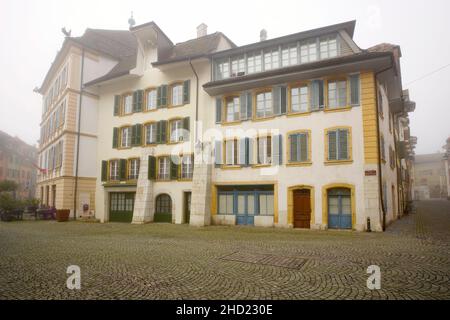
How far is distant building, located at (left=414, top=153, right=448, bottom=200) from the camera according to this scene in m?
71.8

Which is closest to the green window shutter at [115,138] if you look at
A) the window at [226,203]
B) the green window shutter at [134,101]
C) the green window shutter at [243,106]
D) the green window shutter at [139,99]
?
the green window shutter at [134,101]

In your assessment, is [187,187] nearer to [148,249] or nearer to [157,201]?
[157,201]

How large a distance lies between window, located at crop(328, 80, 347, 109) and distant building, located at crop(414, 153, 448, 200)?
2632 inches

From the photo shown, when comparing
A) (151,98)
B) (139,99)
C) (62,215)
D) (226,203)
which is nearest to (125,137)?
(139,99)

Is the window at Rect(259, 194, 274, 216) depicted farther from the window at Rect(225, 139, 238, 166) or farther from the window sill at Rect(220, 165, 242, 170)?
the window at Rect(225, 139, 238, 166)

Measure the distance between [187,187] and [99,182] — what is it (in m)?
9.21

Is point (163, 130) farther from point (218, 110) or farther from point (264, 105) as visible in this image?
point (264, 105)

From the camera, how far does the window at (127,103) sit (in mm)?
24478

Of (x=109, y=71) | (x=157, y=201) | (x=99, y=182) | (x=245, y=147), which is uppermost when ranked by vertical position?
(x=109, y=71)

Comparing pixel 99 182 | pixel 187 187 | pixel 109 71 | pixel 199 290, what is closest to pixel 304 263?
pixel 199 290

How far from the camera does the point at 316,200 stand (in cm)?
1642

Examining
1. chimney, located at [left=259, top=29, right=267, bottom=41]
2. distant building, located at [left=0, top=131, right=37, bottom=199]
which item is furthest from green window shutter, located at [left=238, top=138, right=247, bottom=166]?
distant building, located at [left=0, top=131, right=37, bottom=199]

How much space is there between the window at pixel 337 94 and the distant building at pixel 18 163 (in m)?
58.1

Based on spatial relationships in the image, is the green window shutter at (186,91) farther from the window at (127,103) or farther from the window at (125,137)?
the window at (125,137)
